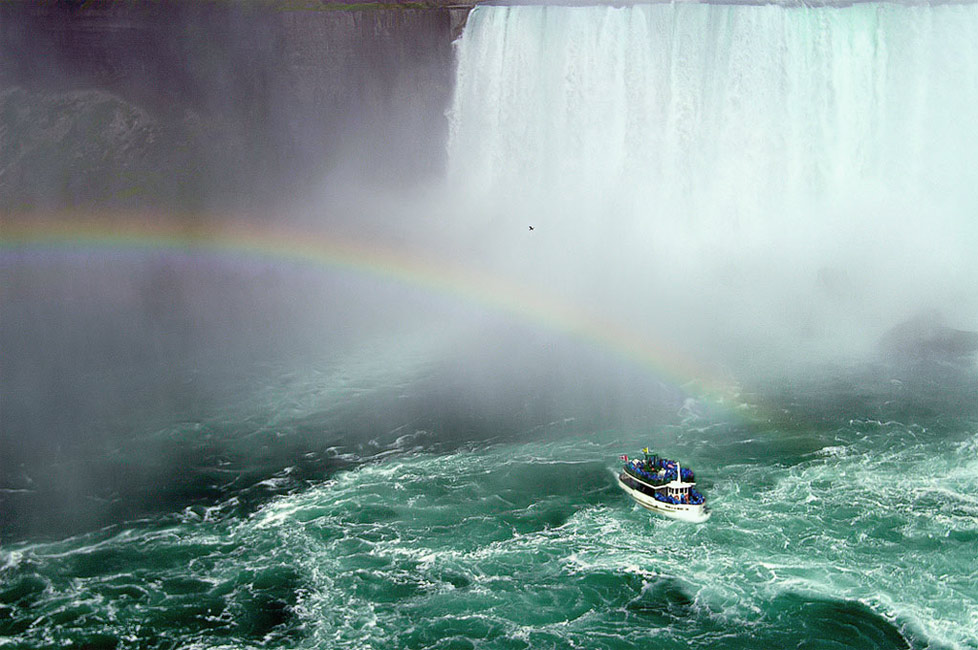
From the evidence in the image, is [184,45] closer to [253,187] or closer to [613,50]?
[253,187]

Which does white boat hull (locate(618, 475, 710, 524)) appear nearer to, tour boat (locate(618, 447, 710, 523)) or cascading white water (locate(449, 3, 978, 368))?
tour boat (locate(618, 447, 710, 523))

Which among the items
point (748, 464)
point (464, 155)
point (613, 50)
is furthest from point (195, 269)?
point (748, 464)

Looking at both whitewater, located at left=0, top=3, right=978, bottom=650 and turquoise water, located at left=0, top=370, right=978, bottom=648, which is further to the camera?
whitewater, located at left=0, top=3, right=978, bottom=650

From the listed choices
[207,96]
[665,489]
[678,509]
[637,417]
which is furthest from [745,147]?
[207,96]

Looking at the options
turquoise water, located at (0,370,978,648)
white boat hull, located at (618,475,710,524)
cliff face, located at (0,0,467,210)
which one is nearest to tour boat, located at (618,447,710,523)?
white boat hull, located at (618,475,710,524)

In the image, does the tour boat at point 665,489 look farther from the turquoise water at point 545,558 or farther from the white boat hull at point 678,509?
the turquoise water at point 545,558

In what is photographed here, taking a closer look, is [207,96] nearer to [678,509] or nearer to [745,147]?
[745,147]

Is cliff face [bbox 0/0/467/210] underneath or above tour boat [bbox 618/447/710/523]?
above
